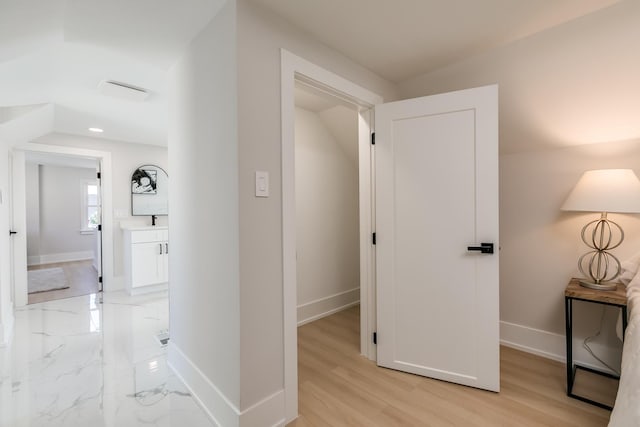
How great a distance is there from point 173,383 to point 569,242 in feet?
9.87

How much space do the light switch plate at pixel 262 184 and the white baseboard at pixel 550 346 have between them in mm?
2314

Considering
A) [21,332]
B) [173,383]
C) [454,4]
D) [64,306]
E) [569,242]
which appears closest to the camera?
[454,4]

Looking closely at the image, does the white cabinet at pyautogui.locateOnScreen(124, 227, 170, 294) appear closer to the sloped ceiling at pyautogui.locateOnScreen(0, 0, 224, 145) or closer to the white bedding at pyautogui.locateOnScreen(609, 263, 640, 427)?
the sloped ceiling at pyautogui.locateOnScreen(0, 0, 224, 145)

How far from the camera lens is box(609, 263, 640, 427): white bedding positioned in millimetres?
978

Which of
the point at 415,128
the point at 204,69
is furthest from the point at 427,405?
the point at 204,69

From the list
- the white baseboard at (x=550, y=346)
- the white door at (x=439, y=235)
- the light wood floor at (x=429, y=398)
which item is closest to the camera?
the light wood floor at (x=429, y=398)

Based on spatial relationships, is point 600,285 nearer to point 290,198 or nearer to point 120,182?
point 290,198

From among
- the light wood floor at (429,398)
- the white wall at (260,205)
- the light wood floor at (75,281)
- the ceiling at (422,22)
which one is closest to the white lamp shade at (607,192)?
the ceiling at (422,22)

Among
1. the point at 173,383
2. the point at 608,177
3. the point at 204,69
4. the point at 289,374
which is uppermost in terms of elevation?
the point at 204,69

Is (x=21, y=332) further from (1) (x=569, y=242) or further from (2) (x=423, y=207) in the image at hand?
(1) (x=569, y=242)

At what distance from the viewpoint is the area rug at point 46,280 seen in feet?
14.1

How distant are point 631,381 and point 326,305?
248 centimetres

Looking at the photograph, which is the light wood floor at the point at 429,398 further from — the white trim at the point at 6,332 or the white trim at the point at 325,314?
the white trim at the point at 6,332

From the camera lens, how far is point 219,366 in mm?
1584
